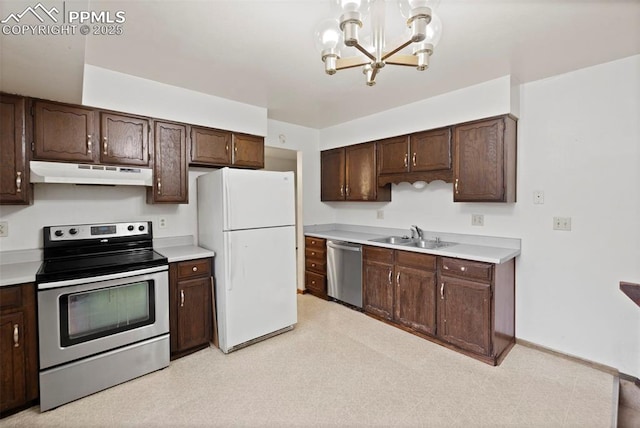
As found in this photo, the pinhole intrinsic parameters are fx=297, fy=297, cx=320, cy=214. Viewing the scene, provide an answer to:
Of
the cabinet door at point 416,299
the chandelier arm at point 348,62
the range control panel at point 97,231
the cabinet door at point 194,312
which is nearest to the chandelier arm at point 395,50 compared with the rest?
the chandelier arm at point 348,62

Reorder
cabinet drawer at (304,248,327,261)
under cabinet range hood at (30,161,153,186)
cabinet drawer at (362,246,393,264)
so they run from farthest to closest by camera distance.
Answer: cabinet drawer at (304,248,327,261) → cabinet drawer at (362,246,393,264) → under cabinet range hood at (30,161,153,186)

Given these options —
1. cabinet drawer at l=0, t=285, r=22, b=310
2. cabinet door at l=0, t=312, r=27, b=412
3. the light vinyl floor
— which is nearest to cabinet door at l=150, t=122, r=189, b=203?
cabinet drawer at l=0, t=285, r=22, b=310

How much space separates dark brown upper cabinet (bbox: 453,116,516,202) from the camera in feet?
8.69

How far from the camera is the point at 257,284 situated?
283cm

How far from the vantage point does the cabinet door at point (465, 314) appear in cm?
251

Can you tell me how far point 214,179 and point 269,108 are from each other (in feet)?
4.11

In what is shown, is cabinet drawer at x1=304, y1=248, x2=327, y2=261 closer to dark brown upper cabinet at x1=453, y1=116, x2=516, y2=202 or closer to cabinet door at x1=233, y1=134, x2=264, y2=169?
cabinet door at x1=233, y1=134, x2=264, y2=169

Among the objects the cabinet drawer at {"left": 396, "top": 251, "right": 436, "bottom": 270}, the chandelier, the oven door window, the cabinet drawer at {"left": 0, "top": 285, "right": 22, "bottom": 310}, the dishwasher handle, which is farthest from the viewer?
the dishwasher handle

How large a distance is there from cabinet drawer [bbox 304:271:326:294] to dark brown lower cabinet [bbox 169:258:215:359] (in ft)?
5.36

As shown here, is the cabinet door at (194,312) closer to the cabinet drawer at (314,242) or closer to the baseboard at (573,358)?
the cabinet drawer at (314,242)

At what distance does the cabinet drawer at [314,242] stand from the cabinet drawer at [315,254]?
44 millimetres

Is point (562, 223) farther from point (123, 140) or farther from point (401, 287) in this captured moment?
point (123, 140)

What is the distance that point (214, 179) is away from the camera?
277 cm

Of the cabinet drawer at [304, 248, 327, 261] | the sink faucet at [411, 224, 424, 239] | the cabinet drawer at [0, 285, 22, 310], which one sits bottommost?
the cabinet drawer at [304, 248, 327, 261]
